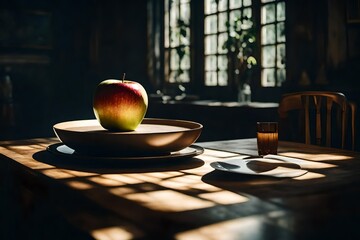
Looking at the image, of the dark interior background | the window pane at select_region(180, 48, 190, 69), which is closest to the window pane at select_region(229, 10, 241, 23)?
the window pane at select_region(180, 48, 190, 69)

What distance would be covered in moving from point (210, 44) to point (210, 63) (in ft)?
0.61

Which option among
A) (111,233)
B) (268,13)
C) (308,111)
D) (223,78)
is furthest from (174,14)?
(111,233)

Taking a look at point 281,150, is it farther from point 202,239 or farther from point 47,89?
point 47,89

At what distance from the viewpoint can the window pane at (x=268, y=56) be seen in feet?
13.7

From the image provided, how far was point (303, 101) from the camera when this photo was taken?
6.16 ft

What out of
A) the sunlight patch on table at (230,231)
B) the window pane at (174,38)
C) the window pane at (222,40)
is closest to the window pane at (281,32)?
the window pane at (222,40)

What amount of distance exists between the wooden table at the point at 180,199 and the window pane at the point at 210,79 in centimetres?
351

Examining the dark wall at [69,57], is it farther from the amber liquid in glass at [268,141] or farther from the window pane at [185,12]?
the amber liquid in glass at [268,141]

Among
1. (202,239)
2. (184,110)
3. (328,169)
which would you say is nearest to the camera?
(202,239)

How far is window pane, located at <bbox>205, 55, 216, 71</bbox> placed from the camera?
4824 millimetres

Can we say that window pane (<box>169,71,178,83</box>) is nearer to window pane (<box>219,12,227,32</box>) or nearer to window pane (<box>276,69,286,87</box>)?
window pane (<box>219,12,227,32</box>)

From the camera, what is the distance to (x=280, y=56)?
4.09 m

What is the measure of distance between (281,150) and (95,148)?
57cm

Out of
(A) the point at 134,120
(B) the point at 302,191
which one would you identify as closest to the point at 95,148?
(A) the point at 134,120
